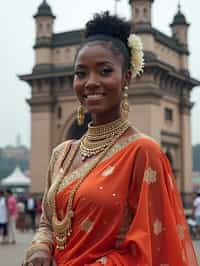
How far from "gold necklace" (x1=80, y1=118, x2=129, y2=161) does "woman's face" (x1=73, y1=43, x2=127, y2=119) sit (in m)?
0.08

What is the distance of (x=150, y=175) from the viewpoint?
2.47 meters

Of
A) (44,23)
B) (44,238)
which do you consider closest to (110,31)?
(44,238)

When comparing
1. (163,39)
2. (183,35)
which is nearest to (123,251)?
(163,39)

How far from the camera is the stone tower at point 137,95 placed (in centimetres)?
2948

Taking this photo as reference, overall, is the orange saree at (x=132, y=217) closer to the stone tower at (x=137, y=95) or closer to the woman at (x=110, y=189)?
the woman at (x=110, y=189)

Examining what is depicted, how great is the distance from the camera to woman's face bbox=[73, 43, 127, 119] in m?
2.60

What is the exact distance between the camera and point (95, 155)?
275cm

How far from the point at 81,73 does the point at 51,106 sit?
29.4 meters

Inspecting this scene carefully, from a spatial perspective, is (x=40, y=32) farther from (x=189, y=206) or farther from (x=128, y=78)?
(x=128, y=78)

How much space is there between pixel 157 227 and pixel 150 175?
0.70 ft

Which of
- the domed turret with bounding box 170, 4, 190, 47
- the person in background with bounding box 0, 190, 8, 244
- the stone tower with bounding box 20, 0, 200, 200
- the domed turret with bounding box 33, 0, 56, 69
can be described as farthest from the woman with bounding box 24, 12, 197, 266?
the domed turret with bounding box 170, 4, 190, 47

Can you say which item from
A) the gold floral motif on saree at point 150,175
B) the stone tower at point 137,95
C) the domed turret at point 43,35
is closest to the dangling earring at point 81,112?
the gold floral motif on saree at point 150,175

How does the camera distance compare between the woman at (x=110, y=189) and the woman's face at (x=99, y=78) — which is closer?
the woman at (x=110, y=189)

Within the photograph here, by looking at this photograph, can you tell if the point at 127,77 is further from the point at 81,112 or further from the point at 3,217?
the point at 3,217
